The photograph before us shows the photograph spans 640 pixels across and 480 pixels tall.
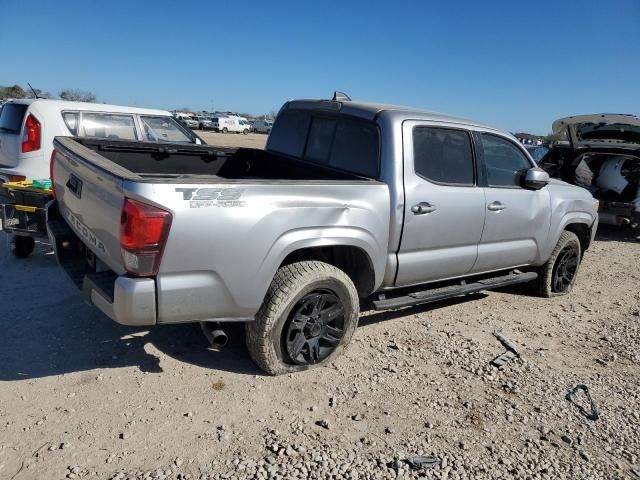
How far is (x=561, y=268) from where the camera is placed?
5.88 m

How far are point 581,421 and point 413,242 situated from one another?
1658 millimetres

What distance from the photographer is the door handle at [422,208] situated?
3863mm

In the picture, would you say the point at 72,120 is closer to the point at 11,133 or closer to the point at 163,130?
the point at 11,133

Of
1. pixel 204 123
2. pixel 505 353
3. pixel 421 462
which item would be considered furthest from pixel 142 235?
pixel 204 123

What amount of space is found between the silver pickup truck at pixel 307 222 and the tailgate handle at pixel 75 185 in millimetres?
21

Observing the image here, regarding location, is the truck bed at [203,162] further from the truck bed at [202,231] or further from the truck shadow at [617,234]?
the truck shadow at [617,234]

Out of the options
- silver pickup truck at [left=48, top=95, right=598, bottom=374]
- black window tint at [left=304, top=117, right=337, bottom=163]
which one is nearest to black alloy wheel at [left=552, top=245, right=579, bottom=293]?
silver pickup truck at [left=48, top=95, right=598, bottom=374]

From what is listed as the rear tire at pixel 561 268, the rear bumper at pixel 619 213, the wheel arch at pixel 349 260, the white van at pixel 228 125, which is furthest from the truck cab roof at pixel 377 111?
the white van at pixel 228 125

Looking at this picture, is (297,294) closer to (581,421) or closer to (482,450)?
(482,450)

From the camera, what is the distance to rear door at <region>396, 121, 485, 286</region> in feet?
12.7

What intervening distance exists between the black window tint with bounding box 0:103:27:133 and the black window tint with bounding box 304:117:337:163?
4546 millimetres

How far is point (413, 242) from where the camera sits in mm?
3955

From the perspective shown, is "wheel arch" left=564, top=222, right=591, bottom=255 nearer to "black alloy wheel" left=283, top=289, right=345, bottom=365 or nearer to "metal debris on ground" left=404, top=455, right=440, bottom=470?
"black alloy wheel" left=283, top=289, right=345, bottom=365

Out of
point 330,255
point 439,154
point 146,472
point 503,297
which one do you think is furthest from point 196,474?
point 503,297
